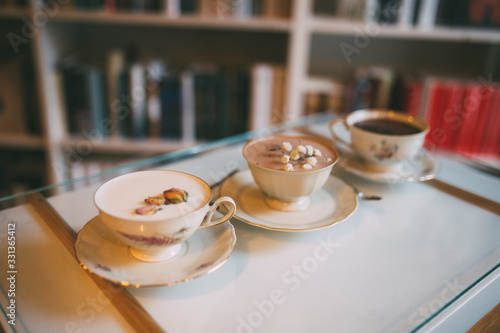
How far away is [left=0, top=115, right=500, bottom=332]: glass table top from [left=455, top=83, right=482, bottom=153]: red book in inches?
34.3

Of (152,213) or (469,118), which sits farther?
(469,118)

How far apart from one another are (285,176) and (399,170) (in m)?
0.30

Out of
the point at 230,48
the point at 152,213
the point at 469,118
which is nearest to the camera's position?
the point at 152,213

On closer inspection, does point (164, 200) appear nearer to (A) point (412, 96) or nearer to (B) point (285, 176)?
(B) point (285, 176)

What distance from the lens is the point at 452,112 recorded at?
1479mm

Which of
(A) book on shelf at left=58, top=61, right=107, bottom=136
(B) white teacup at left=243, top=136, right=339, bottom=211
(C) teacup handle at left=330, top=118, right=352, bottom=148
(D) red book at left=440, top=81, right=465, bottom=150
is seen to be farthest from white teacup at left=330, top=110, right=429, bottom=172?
(A) book on shelf at left=58, top=61, right=107, bottom=136

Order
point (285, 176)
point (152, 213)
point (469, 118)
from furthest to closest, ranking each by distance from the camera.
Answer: point (469, 118) < point (285, 176) < point (152, 213)

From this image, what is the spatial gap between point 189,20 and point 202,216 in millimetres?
1057

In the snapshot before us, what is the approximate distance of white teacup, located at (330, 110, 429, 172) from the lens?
707 millimetres

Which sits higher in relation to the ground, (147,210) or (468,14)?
(468,14)

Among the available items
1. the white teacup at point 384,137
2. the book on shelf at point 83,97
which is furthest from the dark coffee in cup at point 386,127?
the book on shelf at point 83,97

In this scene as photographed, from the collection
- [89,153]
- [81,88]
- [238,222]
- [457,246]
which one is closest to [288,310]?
[238,222]

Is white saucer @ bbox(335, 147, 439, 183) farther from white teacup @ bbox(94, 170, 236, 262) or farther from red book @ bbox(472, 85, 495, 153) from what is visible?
red book @ bbox(472, 85, 495, 153)

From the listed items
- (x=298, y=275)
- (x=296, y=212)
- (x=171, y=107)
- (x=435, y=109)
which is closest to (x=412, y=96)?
(x=435, y=109)
